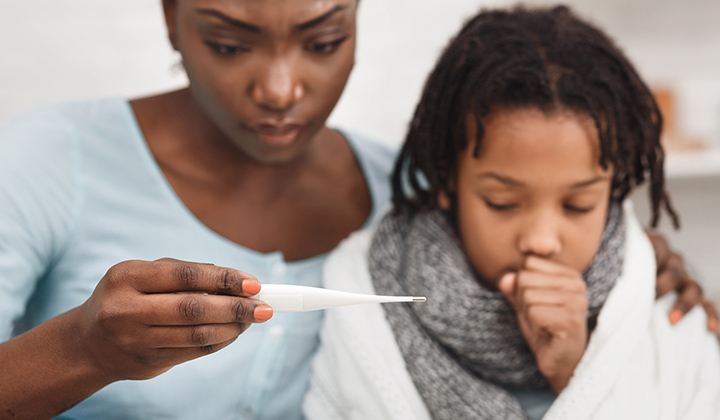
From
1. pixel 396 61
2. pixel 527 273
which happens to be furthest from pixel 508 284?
pixel 396 61

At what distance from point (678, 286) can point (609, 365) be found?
0.24 meters

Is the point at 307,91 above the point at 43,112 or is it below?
above

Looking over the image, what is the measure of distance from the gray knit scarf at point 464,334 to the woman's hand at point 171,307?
37cm

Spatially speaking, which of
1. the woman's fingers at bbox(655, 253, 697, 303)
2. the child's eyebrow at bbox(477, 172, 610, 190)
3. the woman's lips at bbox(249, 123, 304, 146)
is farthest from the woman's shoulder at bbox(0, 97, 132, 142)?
the woman's fingers at bbox(655, 253, 697, 303)

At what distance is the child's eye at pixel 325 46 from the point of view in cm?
84

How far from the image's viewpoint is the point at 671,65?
1919 millimetres

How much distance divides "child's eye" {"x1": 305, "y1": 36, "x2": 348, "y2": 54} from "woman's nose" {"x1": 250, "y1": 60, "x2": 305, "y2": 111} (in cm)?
5

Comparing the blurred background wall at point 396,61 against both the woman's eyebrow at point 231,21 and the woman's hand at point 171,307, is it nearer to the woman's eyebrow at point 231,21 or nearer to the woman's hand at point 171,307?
the woman's eyebrow at point 231,21

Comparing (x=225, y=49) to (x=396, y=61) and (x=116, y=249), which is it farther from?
(x=396, y=61)

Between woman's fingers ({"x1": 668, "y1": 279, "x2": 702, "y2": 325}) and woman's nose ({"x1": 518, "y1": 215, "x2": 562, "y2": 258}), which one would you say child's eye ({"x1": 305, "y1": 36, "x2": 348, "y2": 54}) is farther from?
woman's fingers ({"x1": 668, "y1": 279, "x2": 702, "y2": 325})

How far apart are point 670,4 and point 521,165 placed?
1.40 m

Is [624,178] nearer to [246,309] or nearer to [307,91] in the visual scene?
[307,91]

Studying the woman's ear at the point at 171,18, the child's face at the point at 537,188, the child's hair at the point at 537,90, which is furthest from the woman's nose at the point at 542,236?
the woman's ear at the point at 171,18

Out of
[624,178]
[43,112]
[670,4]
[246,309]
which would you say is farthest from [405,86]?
[246,309]
